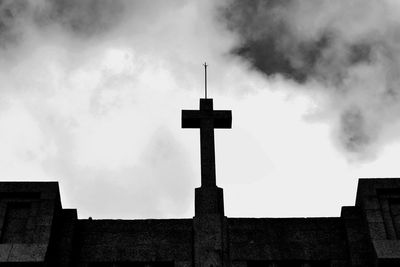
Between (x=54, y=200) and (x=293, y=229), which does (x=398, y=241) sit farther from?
(x=54, y=200)

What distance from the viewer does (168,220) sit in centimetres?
1742

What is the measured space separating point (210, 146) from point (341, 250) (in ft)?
14.1

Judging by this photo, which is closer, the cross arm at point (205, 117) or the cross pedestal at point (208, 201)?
the cross pedestal at point (208, 201)

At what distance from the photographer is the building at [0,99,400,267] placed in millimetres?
16500

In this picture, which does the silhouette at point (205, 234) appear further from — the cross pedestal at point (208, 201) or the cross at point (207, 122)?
the cross at point (207, 122)

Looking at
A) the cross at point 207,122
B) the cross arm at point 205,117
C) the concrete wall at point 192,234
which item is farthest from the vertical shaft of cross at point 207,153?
the concrete wall at point 192,234

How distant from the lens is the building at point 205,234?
16500 mm

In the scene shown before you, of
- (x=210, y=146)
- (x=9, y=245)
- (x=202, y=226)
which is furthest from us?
(x=210, y=146)

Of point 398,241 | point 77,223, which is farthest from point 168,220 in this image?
point 398,241

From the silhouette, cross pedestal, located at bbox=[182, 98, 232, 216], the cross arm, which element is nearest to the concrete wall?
the silhouette

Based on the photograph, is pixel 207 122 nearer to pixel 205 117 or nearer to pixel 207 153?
pixel 205 117

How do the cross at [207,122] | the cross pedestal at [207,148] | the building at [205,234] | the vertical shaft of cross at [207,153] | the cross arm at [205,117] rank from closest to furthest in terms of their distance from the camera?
the building at [205,234]
the cross pedestal at [207,148]
the vertical shaft of cross at [207,153]
the cross at [207,122]
the cross arm at [205,117]

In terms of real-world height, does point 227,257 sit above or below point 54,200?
below

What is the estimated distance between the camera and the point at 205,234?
16891 millimetres
